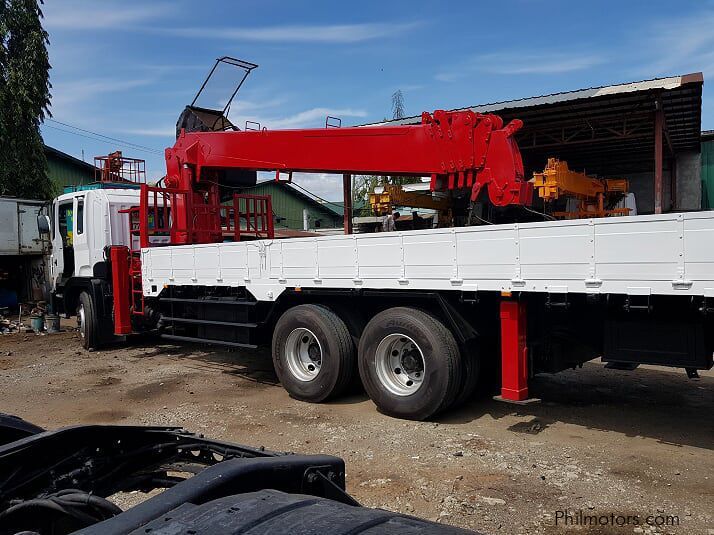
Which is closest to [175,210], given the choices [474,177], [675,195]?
[474,177]

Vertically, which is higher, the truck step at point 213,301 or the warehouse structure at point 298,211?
the warehouse structure at point 298,211

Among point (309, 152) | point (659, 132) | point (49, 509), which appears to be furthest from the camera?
point (659, 132)

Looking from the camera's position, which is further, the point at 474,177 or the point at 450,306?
the point at 474,177

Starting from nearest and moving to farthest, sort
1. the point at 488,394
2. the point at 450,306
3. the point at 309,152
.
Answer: the point at 450,306
the point at 488,394
the point at 309,152

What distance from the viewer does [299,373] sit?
7207 mm

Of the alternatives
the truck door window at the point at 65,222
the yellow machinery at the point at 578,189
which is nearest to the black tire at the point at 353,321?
the yellow machinery at the point at 578,189

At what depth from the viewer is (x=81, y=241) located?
36.9ft

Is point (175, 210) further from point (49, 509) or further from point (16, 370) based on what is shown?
point (49, 509)

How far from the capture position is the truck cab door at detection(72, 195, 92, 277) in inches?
438

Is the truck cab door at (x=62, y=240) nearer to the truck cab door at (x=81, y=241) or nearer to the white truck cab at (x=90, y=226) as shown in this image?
the white truck cab at (x=90, y=226)

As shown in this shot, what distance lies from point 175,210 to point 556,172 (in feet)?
23.3

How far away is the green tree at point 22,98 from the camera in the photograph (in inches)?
821

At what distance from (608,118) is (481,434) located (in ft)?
33.7

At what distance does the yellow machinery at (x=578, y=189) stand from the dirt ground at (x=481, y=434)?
4272 millimetres
